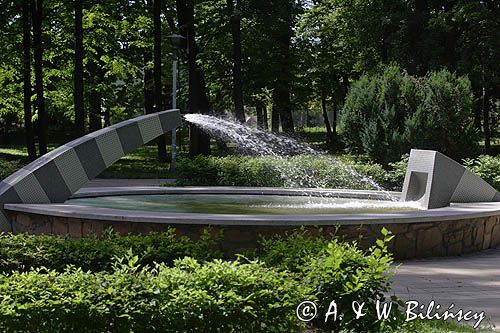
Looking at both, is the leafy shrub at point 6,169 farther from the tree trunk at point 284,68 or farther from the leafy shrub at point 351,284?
the tree trunk at point 284,68

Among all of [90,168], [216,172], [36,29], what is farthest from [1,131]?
[90,168]

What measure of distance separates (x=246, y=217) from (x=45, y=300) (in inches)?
168

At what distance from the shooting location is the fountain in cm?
823

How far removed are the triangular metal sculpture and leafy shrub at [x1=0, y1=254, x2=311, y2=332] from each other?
6.53m

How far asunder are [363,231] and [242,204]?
375 centimetres

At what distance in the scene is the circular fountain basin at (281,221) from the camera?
8.07 m

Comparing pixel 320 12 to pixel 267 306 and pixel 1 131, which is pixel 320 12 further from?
pixel 267 306

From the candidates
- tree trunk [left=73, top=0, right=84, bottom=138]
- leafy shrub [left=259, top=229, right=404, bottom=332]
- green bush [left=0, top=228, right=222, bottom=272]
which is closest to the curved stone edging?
green bush [left=0, top=228, right=222, bottom=272]

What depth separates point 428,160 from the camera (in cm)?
1060

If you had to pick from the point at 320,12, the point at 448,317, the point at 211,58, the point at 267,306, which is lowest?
the point at 448,317

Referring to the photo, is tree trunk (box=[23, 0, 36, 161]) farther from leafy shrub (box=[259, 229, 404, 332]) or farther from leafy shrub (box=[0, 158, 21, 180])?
leafy shrub (box=[259, 229, 404, 332])

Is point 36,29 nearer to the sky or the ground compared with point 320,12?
nearer to the ground

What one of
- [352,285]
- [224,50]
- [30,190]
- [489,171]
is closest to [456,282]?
[352,285]

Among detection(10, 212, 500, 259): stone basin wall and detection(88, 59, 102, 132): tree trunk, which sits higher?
detection(88, 59, 102, 132): tree trunk
